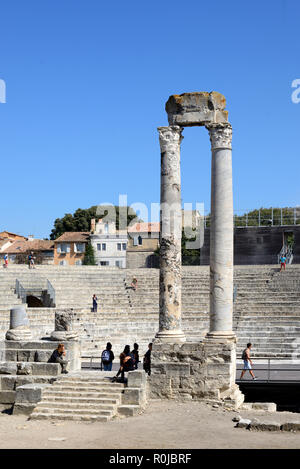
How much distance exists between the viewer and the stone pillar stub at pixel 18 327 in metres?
16.7

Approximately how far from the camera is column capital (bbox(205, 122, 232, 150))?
15938 mm

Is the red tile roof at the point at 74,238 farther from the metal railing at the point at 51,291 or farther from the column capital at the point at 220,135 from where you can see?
the column capital at the point at 220,135

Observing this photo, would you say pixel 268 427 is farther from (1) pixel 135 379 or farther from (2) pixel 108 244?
(2) pixel 108 244

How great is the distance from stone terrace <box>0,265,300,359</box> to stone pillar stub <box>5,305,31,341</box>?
30.8ft

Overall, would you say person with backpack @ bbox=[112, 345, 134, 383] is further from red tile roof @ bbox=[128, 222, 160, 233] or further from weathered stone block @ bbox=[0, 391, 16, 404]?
red tile roof @ bbox=[128, 222, 160, 233]

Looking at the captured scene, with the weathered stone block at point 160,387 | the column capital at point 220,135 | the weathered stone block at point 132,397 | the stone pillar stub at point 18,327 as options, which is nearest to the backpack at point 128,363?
the weathered stone block at point 160,387

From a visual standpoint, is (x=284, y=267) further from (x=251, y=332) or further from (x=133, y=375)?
(x=133, y=375)

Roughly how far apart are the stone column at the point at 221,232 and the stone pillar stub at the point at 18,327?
4.56 meters

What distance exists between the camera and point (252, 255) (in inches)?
1610

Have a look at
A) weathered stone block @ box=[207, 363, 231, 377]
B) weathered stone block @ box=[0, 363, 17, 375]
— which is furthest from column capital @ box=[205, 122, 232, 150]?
weathered stone block @ box=[0, 363, 17, 375]

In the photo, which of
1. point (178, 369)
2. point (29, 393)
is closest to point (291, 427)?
point (178, 369)
